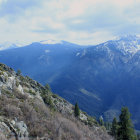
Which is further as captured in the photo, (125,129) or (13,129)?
(125,129)

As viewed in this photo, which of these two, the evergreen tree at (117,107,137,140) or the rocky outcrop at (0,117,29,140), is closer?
the rocky outcrop at (0,117,29,140)

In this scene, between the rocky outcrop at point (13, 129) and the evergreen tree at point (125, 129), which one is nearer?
the rocky outcrop at point (13, 129)

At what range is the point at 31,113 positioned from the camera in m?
18.5

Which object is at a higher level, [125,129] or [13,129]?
[13,129]

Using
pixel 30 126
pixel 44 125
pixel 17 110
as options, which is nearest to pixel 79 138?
pixel 44 125

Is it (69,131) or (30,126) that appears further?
(69,131)

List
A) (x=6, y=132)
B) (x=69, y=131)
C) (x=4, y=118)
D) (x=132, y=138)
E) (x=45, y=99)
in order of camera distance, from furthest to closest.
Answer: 1. (x=45, y=99)
2. (x=132, y=138)
3. (x=69, y=131)
4. (x=4, y=118)
5. (x=6, y=132)

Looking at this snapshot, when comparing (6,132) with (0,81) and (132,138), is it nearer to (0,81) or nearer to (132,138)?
(0,81)

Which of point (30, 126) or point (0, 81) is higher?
point (0, 81)

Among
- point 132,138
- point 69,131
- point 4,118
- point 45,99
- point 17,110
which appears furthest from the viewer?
point 45,99

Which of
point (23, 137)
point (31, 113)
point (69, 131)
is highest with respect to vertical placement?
point (31, 113)

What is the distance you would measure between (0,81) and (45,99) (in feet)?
50.8

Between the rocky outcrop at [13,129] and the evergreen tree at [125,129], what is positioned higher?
the rocky outcrop at [13,129]

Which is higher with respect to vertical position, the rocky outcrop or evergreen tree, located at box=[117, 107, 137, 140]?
the rocky outcrop
